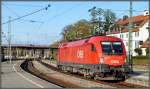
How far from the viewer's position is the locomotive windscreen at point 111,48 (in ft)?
105

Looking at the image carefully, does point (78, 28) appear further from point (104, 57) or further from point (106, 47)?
point (104, 57)

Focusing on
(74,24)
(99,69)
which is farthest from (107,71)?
(74,24)

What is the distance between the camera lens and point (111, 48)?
32.3 m

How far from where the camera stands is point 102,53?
32031mm

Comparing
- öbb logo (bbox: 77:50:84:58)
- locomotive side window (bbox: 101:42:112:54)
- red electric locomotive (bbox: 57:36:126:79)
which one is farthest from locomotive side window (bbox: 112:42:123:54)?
öbb logo (bbox: 77:50:84:58)

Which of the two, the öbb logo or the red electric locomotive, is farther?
the öbb logo

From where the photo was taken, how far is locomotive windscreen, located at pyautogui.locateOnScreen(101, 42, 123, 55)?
32156mm

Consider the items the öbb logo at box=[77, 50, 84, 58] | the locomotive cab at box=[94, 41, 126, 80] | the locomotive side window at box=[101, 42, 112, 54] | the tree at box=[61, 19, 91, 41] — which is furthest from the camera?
the tree at box=[61, 19, 91, 41]

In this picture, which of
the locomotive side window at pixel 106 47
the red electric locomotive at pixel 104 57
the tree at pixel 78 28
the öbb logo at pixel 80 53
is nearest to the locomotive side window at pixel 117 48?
the red electric locomotive at pixel 104 57

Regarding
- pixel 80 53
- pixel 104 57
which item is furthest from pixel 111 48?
pixel 80 53

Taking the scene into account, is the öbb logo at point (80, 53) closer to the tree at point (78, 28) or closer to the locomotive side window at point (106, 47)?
the locomotive side window at point (106, 47)

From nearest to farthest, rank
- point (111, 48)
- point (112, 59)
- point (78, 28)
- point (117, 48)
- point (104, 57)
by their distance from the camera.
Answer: point (112, 59)
point (104, 57)
point (111, 48)
point (117, 48)
point (78, 28)

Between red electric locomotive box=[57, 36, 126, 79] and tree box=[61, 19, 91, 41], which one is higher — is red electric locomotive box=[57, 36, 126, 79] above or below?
below

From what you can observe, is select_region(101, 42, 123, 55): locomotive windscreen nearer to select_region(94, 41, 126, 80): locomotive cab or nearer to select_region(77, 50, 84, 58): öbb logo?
select_region(94, 41, 126, 80): locomotive cab
